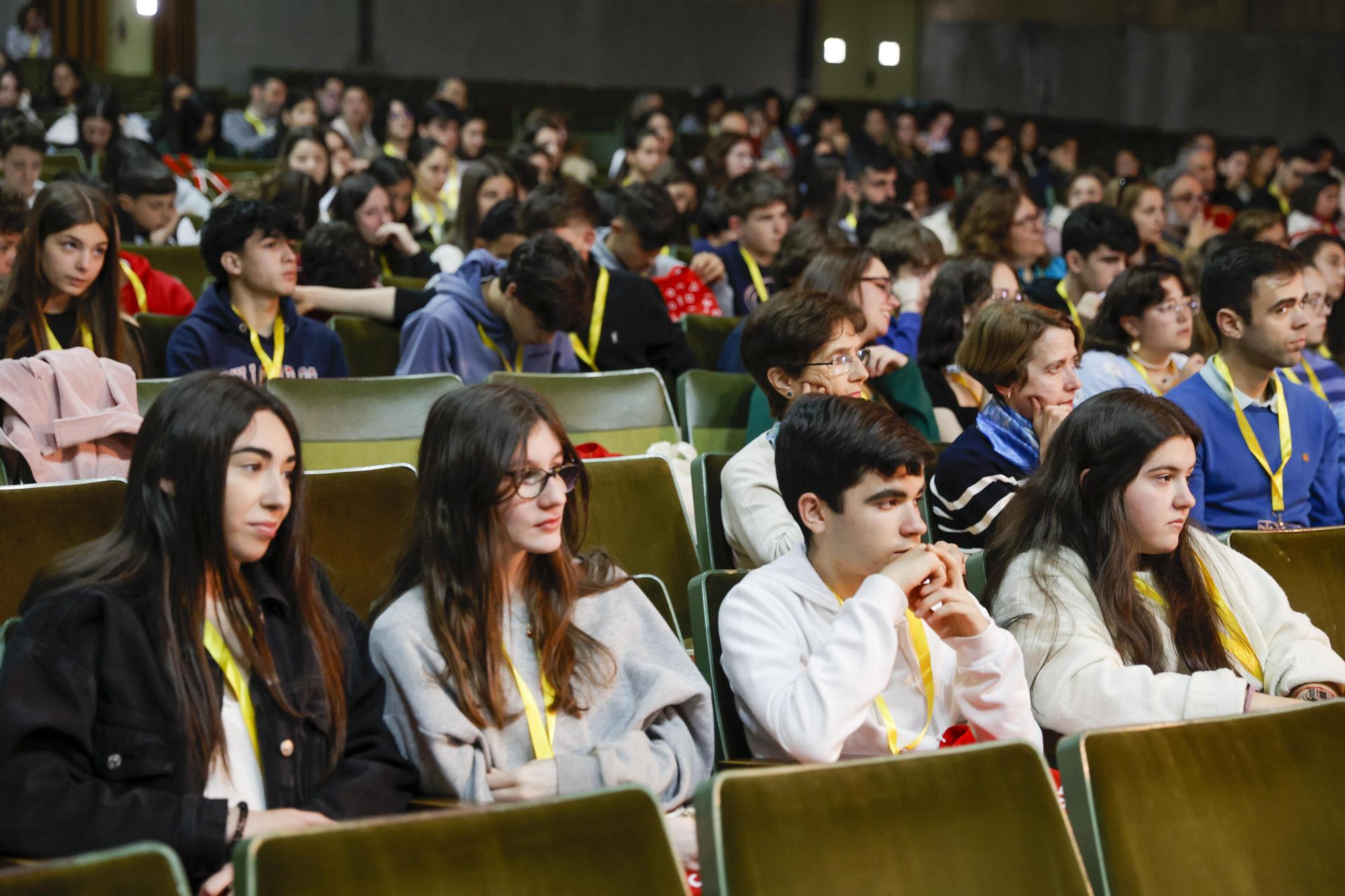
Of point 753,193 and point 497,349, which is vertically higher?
point 753,193

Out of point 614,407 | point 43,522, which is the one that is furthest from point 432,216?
point 43,522

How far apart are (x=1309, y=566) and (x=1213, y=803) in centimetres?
139

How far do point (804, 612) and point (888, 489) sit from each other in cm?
24

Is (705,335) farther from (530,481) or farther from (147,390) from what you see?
(530,481)

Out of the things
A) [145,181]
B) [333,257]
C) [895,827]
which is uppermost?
[145,181]

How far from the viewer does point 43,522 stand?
104 inches

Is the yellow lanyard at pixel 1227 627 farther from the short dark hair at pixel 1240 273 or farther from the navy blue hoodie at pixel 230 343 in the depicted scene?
the navy blue hoodie at pixel 230 343

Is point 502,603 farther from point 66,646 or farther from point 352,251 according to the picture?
point 352,251

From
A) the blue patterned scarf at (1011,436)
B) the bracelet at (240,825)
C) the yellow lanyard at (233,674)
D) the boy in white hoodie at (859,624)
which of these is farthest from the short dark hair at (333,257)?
the bracelet at (240,825)

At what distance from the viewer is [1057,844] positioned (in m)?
1.67

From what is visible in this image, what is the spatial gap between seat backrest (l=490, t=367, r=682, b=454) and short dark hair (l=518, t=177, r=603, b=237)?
3.78 ft

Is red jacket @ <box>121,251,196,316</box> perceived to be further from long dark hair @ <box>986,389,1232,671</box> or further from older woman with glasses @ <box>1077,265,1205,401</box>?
long dark hair @ <box>986,389,1232,671</box>

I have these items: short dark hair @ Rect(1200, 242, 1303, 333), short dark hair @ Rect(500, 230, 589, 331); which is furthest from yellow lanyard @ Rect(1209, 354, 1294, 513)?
short dark hair @ Rect(500, 230, 589, 331)

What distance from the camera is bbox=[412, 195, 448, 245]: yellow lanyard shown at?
7598mm
